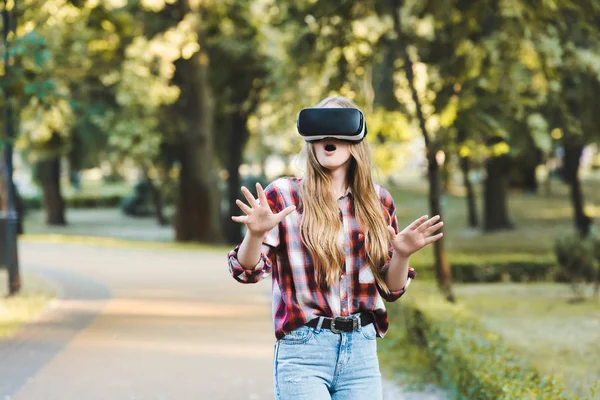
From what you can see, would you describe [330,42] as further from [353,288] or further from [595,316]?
[353,288]

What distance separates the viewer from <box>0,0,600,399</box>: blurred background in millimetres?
9977

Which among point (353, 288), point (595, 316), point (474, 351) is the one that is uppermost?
point (353, 288)

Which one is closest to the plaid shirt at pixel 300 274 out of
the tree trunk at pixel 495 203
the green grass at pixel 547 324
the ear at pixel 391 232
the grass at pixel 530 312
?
the ear at pixel 391 232

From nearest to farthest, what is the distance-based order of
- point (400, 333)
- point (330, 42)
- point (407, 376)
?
point (407, 376) → point (400, 333) → point (330, 42)

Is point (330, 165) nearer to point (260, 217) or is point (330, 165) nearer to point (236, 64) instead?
point (260, 217)

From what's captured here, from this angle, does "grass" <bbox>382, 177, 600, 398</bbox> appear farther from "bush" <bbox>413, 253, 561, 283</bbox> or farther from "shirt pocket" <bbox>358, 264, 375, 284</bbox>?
"shirt pocket" <bbox>358, 264, 375, 284</bbox>

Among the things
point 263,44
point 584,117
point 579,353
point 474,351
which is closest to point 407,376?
point 474,351

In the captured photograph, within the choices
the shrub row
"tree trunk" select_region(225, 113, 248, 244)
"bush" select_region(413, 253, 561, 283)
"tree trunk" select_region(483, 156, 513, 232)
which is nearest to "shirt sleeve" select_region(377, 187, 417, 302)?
"bush" select_region(413, 253, 561, 283)

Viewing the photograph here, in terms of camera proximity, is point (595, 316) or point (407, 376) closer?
point (407, 376)

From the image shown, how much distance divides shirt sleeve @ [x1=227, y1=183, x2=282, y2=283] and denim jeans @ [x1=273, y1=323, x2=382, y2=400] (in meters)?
0.26

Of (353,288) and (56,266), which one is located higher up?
(353,288)

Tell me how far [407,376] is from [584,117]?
1407 centimetres

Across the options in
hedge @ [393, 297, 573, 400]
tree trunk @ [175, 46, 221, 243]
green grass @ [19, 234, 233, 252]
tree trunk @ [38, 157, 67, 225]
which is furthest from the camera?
tree trunk @ [38, 157, 67, 225]

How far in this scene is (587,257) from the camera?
15141 mm
